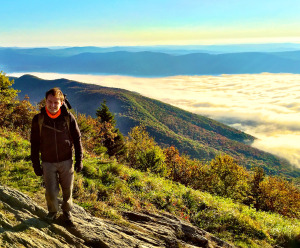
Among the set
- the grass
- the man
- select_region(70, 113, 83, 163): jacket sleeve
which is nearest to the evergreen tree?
the grass

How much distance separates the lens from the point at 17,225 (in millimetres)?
4266

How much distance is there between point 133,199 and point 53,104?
5.04m

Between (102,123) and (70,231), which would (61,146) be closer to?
(70,231)

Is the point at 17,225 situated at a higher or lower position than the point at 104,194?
higher

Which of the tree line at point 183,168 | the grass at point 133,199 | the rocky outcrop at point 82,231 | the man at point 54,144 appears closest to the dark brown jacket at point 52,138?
the man at point 54,144

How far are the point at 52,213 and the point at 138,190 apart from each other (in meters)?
4.85

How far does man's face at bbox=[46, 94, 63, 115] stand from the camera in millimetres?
4477

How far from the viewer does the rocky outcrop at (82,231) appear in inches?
162

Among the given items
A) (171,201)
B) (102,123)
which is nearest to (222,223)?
(171,201)

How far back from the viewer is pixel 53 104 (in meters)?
4.51

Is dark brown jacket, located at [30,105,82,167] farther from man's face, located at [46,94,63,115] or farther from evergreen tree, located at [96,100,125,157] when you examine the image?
evergreen tree, located at [96,100,125,157]

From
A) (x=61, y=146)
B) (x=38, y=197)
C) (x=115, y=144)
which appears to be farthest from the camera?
(x=115, y=144)

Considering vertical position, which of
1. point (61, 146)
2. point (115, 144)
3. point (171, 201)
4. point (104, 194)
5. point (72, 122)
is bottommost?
point (115, 144)

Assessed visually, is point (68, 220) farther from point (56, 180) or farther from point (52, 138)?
point (52, 138)
